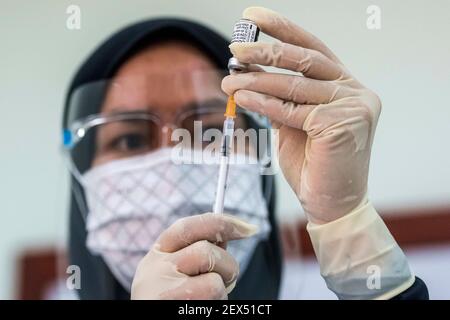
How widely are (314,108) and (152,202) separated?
1.17 ft

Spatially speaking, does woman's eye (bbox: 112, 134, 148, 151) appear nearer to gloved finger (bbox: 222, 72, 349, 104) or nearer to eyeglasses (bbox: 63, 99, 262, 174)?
eyeglasses (bbox: 63, 99, 262, 174)

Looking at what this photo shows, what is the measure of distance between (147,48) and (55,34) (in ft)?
0.75

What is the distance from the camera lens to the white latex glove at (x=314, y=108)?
0.66 metres

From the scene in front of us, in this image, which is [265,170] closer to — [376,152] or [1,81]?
[376,152]

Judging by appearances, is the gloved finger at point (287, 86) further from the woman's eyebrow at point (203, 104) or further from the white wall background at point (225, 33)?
the woman's eyebrow at point (203, 104)

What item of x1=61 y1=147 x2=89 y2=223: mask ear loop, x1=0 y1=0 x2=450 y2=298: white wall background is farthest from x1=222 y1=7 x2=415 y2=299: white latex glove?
x1=61 y1=147 x2=89 y2=223: mask ear loop

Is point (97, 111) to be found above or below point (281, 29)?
below

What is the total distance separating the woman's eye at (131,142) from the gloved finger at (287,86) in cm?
37

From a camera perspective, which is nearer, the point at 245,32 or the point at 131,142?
the point at 245,32

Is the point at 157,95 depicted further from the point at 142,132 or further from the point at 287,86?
the point at 287,86

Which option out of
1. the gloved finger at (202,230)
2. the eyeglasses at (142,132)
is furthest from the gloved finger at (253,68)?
the eyeglasses at (142,132)

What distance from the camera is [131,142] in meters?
1.01

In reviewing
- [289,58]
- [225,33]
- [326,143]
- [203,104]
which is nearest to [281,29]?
[289,58]

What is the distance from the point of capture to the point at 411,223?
3.51ft
